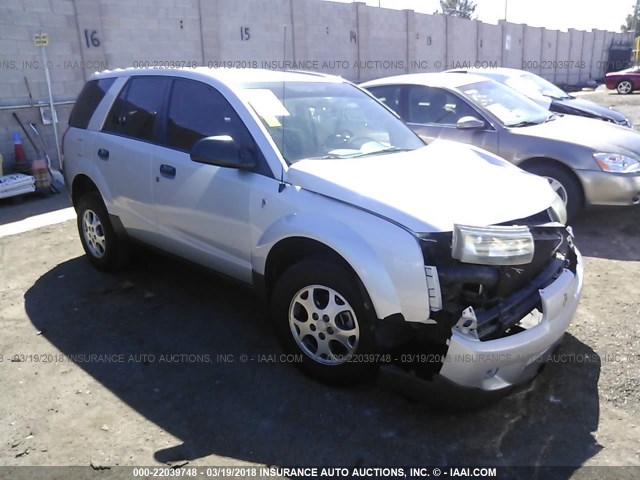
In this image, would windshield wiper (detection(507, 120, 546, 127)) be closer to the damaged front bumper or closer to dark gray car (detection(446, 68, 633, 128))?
dark gray car (detection(446, 68, 633, 128))

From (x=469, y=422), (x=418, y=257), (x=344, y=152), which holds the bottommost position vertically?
(x=469, y=422)

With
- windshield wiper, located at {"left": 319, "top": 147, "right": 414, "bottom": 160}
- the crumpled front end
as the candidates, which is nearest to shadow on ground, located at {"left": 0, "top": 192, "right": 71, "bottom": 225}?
windshield wiper, located at {"left": 319, "top": 147, "right": 414, "bottom": 160}

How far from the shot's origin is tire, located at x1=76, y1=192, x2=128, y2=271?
502cm

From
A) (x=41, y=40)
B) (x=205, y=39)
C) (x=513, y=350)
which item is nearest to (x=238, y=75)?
(x=513, y=350)

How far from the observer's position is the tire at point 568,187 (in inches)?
240

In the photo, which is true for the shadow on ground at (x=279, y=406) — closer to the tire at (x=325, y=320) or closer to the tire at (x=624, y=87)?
the tire at (x=325, y=320)

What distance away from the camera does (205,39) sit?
1321 centimetres

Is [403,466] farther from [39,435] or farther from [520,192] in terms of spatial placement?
[39,435]

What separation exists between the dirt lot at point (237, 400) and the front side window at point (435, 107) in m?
2.74

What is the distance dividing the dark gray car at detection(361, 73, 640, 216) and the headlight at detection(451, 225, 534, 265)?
3.63 m

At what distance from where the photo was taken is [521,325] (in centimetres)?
298

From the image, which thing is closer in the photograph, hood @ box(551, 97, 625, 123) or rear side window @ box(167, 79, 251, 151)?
rear side window @ box(167, 79, 251, 151)

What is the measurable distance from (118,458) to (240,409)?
695 mm

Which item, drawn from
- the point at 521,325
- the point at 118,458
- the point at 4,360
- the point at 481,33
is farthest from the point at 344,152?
the point at 481,33
